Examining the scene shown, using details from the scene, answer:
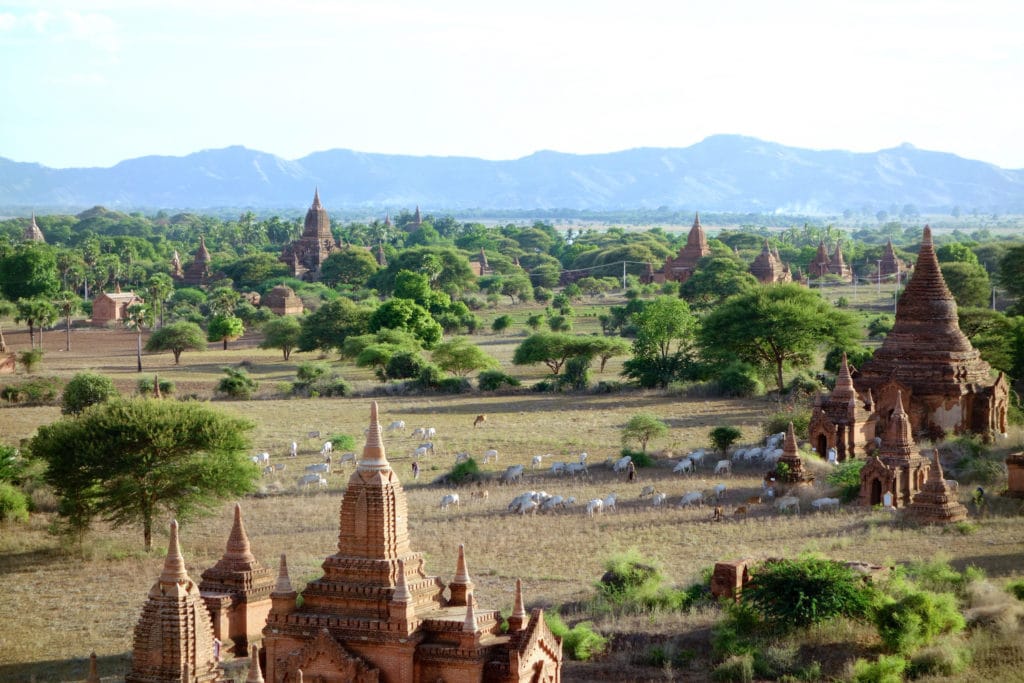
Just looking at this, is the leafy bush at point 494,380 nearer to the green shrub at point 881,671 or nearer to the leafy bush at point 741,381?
the leafy bush at point 741,381

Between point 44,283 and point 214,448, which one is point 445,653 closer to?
point 214,448

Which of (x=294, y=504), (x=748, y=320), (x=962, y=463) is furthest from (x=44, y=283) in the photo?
(x=962, y=463)

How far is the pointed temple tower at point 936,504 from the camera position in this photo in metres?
28.3

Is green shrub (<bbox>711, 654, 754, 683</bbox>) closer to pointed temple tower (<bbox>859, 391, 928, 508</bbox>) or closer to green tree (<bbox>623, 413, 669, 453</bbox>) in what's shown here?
pointed temple tower (<bbox>859, 391, 928, 508</bbox>)

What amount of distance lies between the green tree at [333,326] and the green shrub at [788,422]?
104ft

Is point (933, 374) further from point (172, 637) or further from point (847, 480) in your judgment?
point (172, 637)

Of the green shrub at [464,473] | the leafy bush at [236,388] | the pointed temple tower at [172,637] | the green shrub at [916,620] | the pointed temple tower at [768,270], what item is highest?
the pointed temple tower at [172,637]

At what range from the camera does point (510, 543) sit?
90.8ft

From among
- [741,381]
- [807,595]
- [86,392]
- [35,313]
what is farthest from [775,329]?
[35,313]

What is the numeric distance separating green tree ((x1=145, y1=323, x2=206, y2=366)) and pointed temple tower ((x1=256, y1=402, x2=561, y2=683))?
5322 cm

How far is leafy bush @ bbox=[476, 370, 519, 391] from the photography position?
5512cm

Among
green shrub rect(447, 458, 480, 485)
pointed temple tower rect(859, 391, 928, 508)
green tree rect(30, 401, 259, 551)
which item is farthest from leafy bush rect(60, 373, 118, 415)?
pointed temple tower rect(859, 391, 928, 508)

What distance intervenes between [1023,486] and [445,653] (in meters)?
18.3

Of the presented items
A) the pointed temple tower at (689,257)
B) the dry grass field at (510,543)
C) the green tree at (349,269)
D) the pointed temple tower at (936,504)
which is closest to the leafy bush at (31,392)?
the dry grass field at (510,543)
